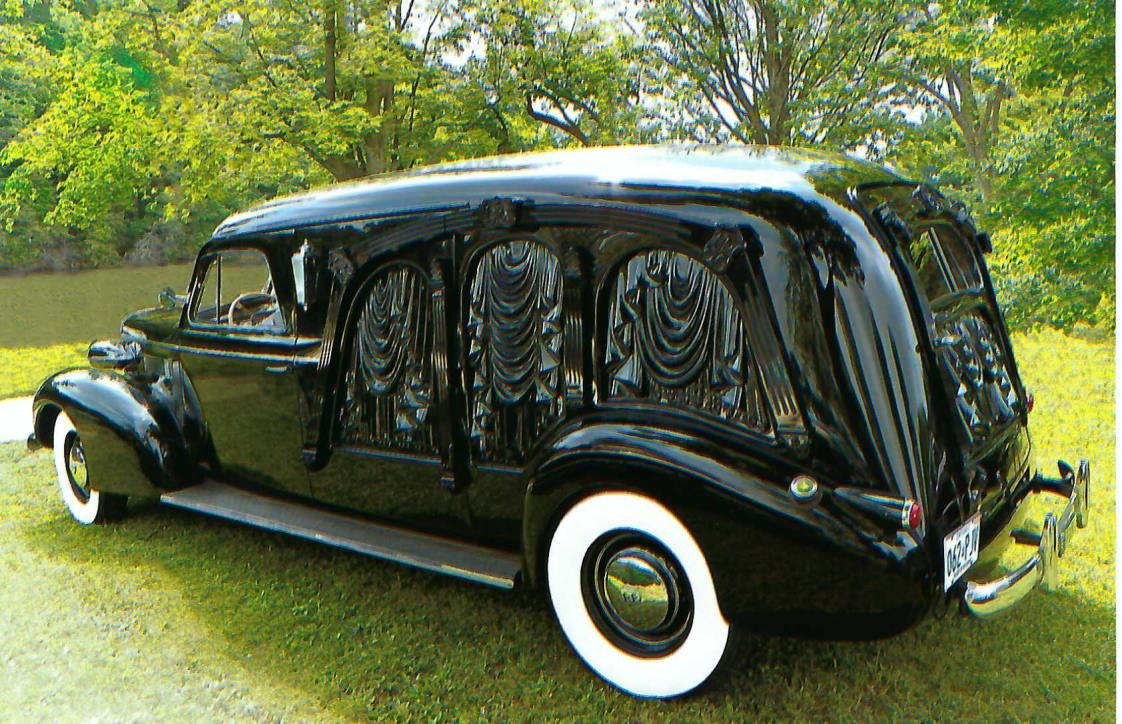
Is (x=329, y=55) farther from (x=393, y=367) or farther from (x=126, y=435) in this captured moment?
(x=393, y=367)

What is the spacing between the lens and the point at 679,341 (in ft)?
11.2

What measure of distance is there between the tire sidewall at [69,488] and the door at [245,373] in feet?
3.51

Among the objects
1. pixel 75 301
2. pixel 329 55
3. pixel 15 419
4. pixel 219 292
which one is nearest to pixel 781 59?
pixel 329 55

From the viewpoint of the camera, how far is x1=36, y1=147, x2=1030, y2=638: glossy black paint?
119 inches

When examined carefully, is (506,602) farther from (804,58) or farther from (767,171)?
(804,58)

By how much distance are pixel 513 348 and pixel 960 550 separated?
1865 mm

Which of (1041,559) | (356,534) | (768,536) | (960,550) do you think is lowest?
(356,534)

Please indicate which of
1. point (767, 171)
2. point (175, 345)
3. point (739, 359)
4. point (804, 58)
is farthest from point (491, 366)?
point (804, 58)

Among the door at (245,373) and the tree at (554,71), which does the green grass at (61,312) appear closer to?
the door at (245,373)

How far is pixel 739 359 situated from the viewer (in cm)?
326

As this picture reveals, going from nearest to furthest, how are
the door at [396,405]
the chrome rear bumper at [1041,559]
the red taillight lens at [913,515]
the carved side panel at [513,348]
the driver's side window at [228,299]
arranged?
the red taillight lens at [913,515]
the chrome rear bumper at [1041,559]
the carved side panel at [513,348]
the door at [396,405]
the driver's side window at [228,299]

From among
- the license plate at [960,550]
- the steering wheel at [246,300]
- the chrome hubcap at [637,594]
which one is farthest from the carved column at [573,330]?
the steering wheel at [246,300]

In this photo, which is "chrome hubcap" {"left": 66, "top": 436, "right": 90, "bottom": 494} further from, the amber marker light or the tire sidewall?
the amber marker light

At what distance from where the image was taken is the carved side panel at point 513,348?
3736 mm
